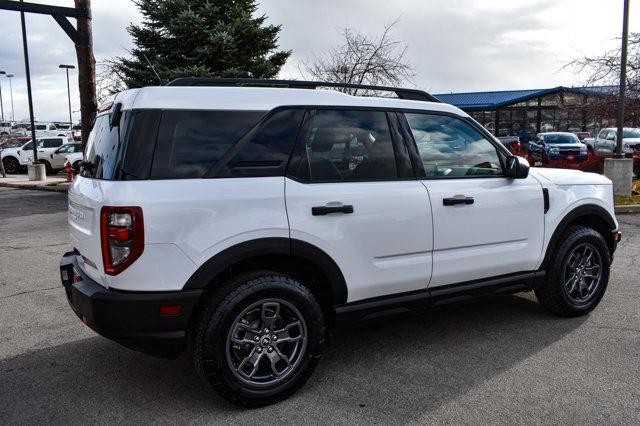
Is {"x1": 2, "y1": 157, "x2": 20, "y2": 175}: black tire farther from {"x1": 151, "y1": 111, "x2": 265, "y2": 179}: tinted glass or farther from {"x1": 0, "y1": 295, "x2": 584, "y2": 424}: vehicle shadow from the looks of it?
{"x1": 151, "y1": 111, "x2": 265, "y2": 179}: tinted glass

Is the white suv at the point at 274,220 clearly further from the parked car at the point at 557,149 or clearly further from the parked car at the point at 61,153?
the parked car at the point at 61,153

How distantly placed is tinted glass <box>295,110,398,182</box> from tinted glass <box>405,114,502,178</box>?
32 centimetres

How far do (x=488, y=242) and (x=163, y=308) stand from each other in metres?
2.38

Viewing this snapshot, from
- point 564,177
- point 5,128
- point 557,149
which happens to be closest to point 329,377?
point 564,177

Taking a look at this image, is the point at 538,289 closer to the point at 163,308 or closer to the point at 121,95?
the point at 163,308

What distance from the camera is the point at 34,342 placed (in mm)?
4336

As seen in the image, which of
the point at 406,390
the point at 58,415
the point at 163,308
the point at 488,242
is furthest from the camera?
the point at 488,242

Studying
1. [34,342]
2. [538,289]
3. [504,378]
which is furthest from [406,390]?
[34,342]

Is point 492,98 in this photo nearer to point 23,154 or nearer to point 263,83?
point 23,154

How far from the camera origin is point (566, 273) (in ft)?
15.2

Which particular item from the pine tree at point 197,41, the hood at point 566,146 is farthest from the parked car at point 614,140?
the pine tree at point 197,41

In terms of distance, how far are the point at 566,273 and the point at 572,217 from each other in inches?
18.9

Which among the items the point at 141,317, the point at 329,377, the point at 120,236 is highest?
the point at 120,236

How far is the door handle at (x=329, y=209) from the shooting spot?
3297mm
